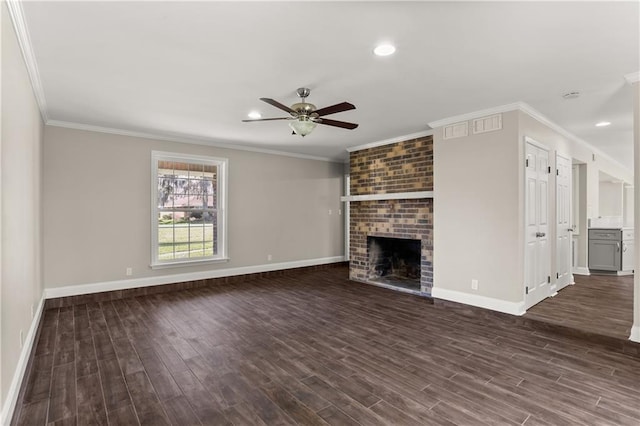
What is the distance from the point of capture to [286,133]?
5238 millimetres

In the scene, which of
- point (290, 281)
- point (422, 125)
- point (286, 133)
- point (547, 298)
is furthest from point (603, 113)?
point (290, 281)

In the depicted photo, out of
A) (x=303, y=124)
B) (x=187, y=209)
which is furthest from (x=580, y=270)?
(x=187, y=209)

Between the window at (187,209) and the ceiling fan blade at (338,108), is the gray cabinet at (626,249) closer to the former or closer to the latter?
the ceiling fan blade at (338,108)

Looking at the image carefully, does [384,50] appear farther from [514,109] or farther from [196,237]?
[196,237]

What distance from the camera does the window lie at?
5.41m

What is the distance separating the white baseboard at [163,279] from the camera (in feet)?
15.2

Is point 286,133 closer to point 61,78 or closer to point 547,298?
point 61,78

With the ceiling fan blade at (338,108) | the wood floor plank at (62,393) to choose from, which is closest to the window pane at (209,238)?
the wood floor plank at (62,393)

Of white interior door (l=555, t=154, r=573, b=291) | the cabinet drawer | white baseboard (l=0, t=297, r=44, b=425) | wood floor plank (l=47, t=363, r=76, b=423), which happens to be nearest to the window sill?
white baseboard (l=0, t=297, r=44, b=425)

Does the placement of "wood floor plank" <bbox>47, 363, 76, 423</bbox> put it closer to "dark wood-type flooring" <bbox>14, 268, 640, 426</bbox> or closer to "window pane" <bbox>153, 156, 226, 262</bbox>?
"dark wood-type flooring" <bbox>14, 268, 640, 426</bbox>

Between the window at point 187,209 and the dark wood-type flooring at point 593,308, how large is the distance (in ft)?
16.5

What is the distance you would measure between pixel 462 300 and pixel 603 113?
2943mm

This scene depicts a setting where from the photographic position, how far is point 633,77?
9.73ft

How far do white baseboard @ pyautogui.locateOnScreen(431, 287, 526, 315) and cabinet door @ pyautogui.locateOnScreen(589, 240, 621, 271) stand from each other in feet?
11.6
